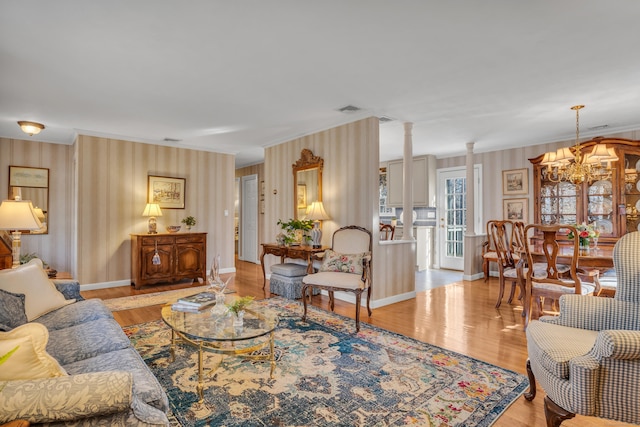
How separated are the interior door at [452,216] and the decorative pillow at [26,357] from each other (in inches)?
276

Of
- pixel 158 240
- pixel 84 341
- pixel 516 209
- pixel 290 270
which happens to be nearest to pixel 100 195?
pixel 158 240

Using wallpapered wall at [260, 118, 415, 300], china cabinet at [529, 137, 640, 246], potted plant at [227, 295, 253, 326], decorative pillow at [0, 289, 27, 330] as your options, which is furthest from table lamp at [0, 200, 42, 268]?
china cabinet at [529, 137, 640, 246]

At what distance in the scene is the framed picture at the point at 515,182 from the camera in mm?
6051

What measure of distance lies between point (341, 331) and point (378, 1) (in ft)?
8.95

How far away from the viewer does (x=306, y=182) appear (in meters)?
5.14

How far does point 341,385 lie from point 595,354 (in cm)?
142

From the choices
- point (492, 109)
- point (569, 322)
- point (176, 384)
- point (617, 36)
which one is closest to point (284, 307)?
point (176, 384)

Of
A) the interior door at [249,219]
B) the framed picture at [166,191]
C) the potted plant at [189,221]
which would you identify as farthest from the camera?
the interior door at [249,219]

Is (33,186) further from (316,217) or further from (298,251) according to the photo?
(316,217)

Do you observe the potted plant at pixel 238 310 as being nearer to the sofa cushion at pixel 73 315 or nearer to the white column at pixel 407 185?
the sofa cushion at pixel 73 315

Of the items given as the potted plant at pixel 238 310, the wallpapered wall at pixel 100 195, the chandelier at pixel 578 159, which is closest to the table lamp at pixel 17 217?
the potted plant at pixel 238 310

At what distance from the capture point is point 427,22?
89.3 inches

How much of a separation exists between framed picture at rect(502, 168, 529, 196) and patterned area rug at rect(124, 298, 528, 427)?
14.5ft

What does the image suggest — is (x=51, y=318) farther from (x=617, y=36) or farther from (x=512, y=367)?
(x=617, y=36)
